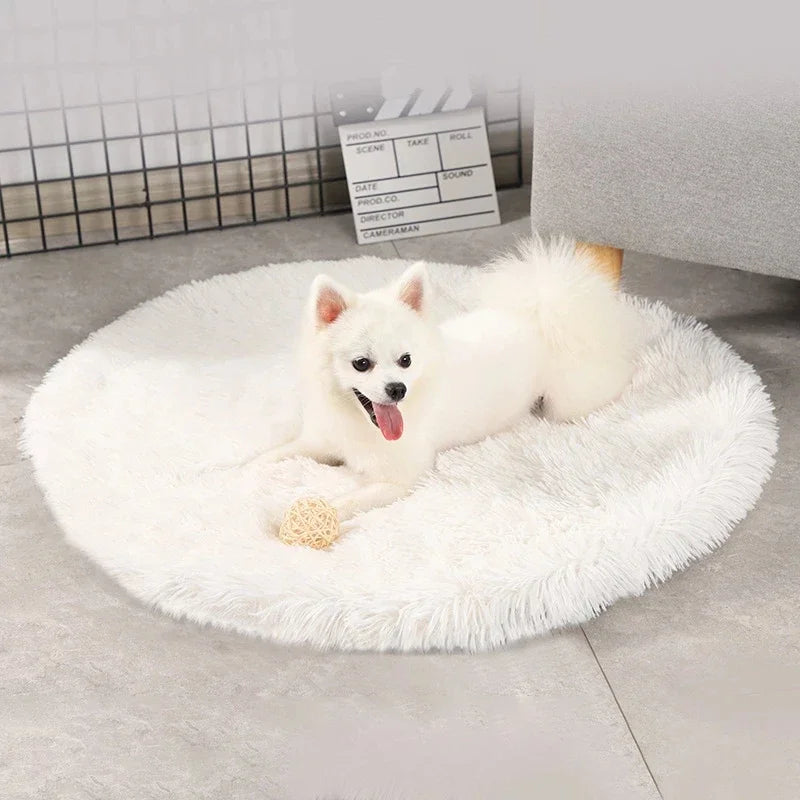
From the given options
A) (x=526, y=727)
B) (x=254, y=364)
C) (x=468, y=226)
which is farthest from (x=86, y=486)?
(x=468, y=226)

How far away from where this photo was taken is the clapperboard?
220 centimetres

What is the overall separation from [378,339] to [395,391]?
0.23 ft

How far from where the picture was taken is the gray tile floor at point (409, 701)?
0.93 meters

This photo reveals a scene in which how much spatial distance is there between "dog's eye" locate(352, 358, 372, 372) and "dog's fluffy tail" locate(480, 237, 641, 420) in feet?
1.06

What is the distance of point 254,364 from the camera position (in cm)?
173

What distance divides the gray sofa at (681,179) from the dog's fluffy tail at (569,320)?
15 centimetres

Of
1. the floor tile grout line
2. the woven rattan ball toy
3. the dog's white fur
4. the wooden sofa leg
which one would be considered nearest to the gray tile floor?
the floor tile grout line

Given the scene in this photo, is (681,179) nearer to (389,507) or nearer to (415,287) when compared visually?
(415,287)

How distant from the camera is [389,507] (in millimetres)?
1323

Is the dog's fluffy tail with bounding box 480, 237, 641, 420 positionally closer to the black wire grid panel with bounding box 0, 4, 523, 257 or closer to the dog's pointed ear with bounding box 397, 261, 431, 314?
the dog's pointed ear with bounding box 397, 261, 431, 314

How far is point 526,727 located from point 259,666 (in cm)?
29

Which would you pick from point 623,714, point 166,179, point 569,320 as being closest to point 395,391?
point 569,320

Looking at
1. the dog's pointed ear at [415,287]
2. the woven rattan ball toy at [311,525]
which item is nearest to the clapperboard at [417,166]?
the dog's pointed ear at [415,287]

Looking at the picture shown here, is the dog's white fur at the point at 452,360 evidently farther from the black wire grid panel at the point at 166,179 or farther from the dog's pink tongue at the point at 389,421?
the black wire grid panel at the point at 166,179
